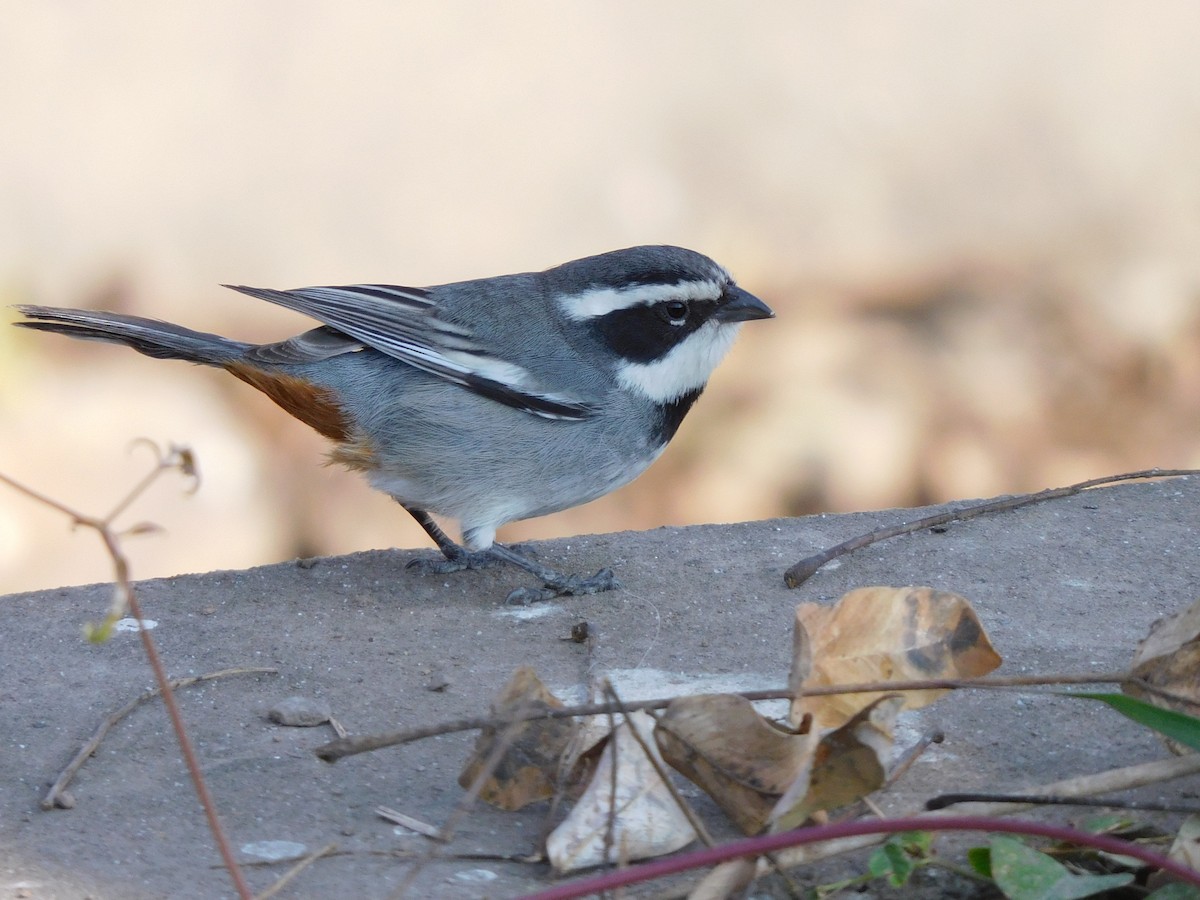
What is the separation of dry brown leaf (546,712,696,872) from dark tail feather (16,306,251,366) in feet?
8.16

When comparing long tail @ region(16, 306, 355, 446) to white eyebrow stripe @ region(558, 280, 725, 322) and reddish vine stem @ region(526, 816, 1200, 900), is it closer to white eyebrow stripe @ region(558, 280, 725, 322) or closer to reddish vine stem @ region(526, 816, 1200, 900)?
white eyebrow stripe @ region(558, 280, 725, 322)

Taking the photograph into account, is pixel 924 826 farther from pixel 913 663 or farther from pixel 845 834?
pixel 913 663

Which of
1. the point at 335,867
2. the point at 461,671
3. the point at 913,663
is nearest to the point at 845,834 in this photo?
the point at 913,663

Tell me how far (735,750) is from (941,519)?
2.14 metres

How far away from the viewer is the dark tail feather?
4.49 metres

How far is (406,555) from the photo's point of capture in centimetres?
478

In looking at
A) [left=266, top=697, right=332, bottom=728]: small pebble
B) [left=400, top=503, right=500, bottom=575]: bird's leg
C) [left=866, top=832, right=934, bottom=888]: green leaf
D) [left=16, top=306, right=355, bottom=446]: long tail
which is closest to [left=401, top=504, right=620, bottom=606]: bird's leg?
[left=400, top=503, right=500, bottom=575]: bird's leg

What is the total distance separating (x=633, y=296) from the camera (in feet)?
15.5

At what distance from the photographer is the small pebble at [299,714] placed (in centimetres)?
315

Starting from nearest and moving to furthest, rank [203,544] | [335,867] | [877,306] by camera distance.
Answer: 1. [335,867]
2. [203,544]
3. [877,306]

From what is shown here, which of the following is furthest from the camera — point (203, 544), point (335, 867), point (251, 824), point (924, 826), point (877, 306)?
point (877, 306)

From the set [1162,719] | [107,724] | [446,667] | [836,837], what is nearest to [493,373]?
[446,667]

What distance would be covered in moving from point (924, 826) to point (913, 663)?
2.26ft

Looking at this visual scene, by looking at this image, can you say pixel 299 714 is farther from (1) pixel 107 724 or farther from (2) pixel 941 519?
(2) pixel 941 519
